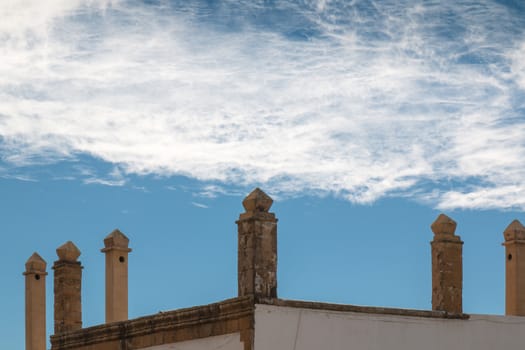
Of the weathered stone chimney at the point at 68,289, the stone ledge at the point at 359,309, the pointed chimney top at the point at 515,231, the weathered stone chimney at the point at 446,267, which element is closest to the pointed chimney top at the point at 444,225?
the weathered stone chimney at the point at 446,267

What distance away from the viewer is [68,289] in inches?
793

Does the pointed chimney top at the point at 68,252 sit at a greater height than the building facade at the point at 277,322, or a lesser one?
greater

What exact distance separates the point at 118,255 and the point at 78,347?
369 centimetres

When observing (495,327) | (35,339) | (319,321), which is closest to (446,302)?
(495,327)

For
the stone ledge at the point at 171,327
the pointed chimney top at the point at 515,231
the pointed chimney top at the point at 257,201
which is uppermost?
the pointed chimney top at the point at 515,231

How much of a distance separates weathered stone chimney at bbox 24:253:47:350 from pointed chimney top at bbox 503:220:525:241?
9692mm

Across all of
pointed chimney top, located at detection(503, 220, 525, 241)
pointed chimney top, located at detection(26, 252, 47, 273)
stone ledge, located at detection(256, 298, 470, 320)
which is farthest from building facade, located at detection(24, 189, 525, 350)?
pointed chimney top, located at detection(26, 252, 47, 273)

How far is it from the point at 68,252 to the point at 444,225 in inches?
267

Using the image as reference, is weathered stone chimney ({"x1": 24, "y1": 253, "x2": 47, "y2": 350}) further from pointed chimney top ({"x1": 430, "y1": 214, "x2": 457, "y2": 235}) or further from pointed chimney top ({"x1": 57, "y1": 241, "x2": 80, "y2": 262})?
pointed chimney top ({"x1": 430, "y1": 214, "x2": 457, "y2": 235})

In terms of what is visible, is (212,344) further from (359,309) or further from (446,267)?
(446,267)

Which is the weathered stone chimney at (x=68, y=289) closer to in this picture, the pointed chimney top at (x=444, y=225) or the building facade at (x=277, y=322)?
the building facade at (x=277, y=322)

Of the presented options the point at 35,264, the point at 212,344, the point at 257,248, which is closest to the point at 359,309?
the point at 257,248

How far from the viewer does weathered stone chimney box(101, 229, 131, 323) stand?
71.9 ft

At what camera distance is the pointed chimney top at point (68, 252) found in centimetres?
2016
